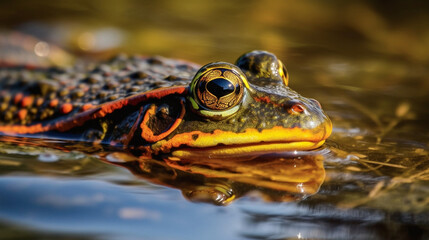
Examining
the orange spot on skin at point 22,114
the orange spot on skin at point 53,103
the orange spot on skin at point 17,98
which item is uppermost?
the orange spot on skin at point 17,98

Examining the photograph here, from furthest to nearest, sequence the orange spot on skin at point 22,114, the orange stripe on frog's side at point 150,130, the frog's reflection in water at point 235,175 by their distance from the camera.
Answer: the orange spot on skin at point 22,114 < the orange stripe on frog's side at point 150,130 < the frog's reflection in water at point 235,175

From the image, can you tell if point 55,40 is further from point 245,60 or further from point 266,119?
point 266,119

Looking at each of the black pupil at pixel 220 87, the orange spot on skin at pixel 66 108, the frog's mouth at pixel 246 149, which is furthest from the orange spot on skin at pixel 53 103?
the black pupil at pixel 220 87

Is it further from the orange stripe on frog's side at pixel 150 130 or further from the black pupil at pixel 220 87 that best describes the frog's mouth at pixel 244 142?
the black pupil at pixel 220 87

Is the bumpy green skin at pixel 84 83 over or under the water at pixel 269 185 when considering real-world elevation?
over

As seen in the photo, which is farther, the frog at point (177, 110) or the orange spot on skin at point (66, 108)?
the orange spot on skin at point (66, 108)

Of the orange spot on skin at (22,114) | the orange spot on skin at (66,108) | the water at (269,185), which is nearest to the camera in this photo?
the water at (269,185)
